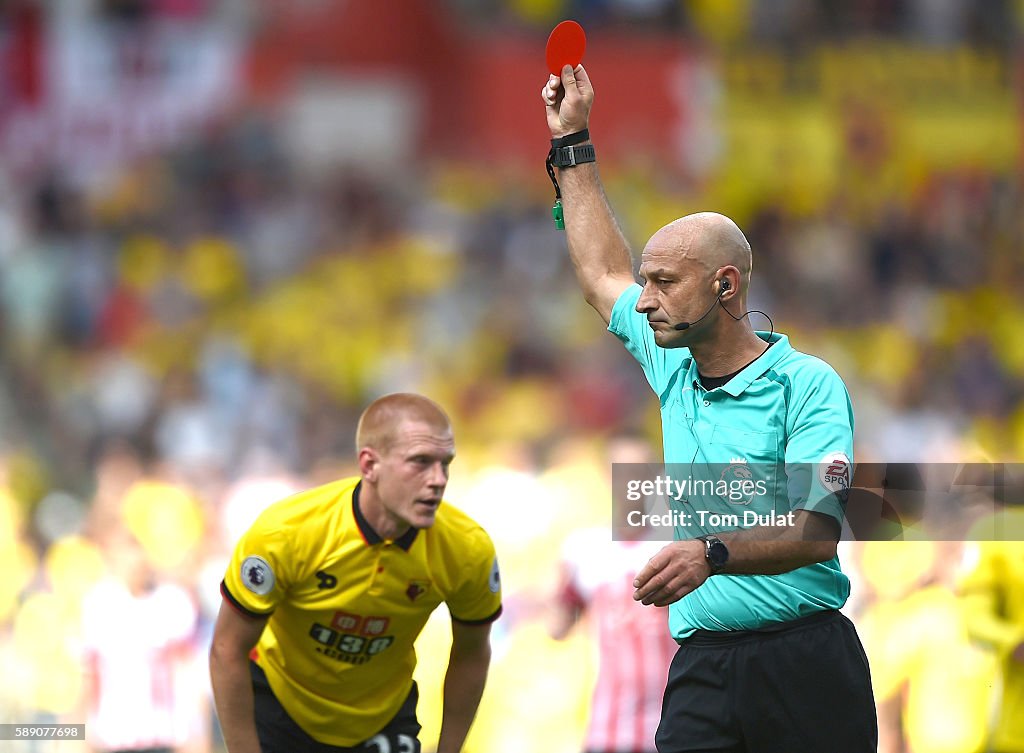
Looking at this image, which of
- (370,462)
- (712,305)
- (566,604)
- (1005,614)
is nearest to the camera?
(712,305)

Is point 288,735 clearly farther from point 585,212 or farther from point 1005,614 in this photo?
point 1005,614

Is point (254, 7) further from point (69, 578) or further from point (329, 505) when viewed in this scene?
point (329, 505)

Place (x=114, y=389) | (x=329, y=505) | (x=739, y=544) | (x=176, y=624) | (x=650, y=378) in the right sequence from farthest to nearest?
(x=114, y=389), (x=176, y=624), (x=329, y=505), (x=650, y=378), (x=739, y=544)

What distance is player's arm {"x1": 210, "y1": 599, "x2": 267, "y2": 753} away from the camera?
18.4ft

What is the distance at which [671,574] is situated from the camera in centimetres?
441

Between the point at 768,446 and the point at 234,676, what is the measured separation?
192cm

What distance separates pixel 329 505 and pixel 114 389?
11.8m

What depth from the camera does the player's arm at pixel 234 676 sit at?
18.4 ft

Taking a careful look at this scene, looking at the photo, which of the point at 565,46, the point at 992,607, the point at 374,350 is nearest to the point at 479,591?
the point at 565,46

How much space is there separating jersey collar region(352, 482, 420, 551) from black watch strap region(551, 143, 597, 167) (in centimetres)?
133

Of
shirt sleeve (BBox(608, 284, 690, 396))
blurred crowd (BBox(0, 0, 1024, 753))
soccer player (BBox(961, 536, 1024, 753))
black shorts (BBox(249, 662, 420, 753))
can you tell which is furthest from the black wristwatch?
blurred crowd (BBox(0, 0, 1024, 753))

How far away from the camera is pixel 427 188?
22000mm

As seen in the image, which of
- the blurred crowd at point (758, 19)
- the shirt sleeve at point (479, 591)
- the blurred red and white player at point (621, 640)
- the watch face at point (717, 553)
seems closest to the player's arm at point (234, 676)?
the shirt sleeve at point (479, 591)

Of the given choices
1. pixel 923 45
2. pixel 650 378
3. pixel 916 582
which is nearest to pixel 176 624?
pixel 916 582
